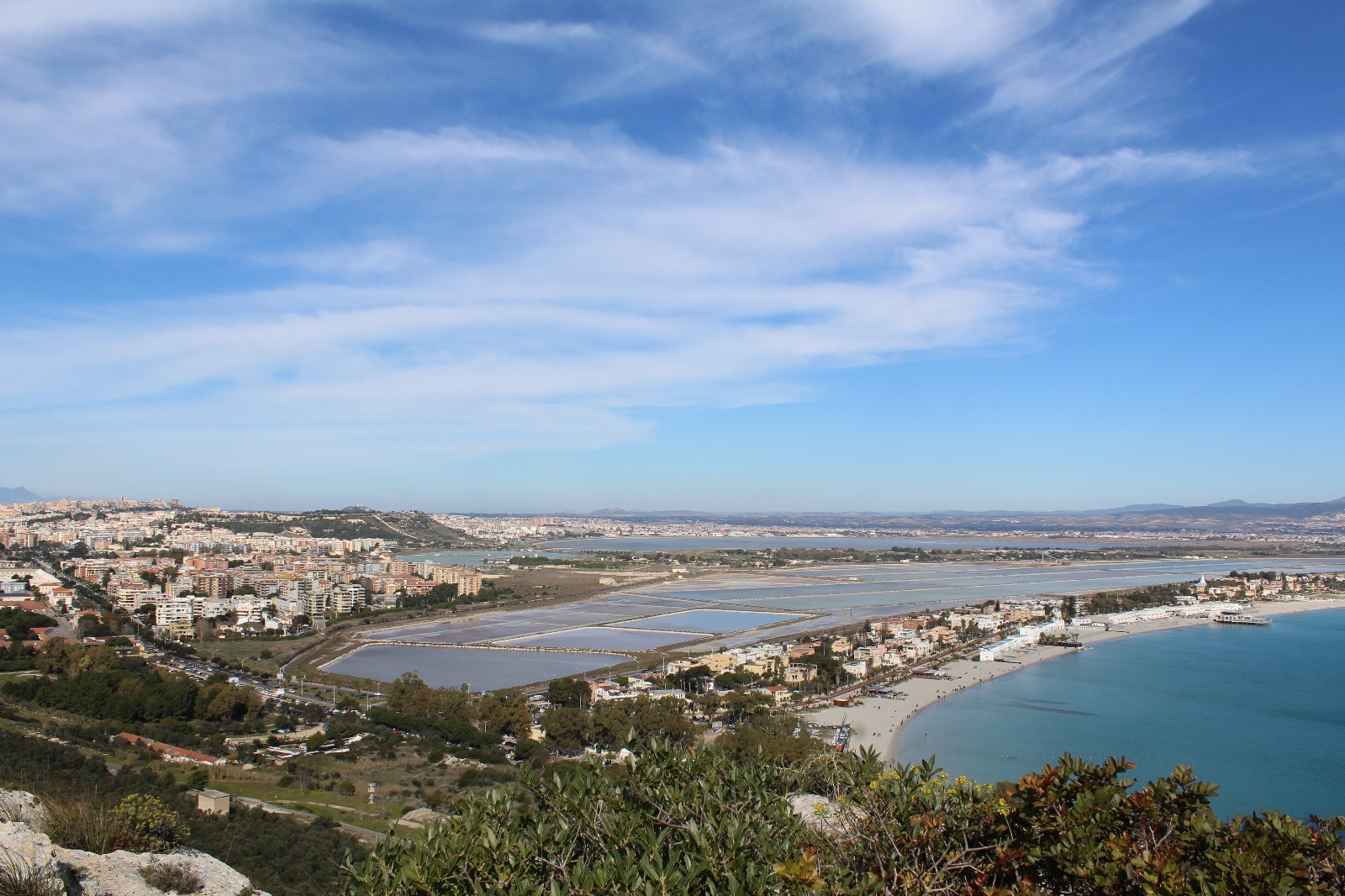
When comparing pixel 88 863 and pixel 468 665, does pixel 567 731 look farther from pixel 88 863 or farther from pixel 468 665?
pixel 468 665

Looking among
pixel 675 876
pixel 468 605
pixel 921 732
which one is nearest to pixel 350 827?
pixel 675 876

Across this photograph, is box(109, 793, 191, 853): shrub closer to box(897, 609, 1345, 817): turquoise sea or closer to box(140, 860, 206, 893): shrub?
box(140, 860, 206, 893): shrub

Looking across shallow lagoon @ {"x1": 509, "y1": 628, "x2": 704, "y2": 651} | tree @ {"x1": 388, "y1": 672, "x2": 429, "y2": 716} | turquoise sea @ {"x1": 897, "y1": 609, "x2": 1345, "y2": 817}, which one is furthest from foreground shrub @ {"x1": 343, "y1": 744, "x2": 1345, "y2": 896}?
shallow lagoon @ {"x1": 509, "y1": 628, "x2": 704, "y2": 651}

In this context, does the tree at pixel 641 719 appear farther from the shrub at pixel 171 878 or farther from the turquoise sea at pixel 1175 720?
the shrub at pixel 171 878

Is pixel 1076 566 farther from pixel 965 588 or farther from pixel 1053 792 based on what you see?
pixel 1053 792

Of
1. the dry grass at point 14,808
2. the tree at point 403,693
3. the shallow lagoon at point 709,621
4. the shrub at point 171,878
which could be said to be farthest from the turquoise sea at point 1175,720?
the dry grass at point 14,808
